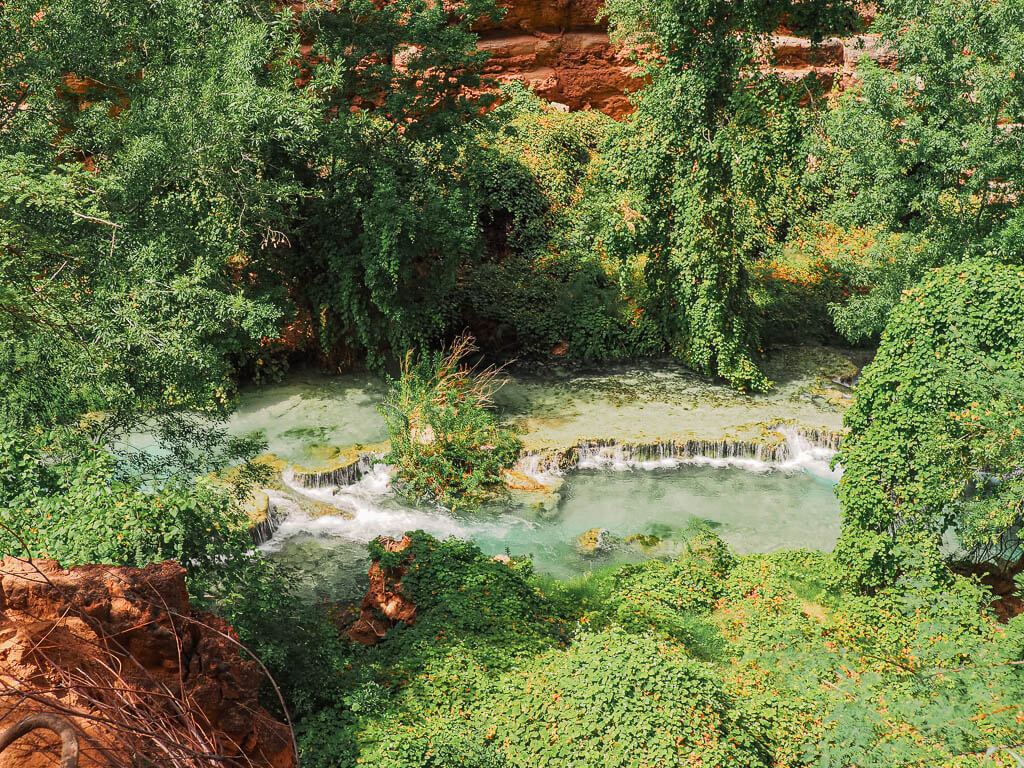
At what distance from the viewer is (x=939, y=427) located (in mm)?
8234

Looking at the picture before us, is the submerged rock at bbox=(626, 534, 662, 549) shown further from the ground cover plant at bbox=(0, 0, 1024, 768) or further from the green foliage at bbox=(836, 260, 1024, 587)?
the green foliage at bbox=(836, 260, 1024, 587)

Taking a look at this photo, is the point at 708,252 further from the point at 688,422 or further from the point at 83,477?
the point at 83,477

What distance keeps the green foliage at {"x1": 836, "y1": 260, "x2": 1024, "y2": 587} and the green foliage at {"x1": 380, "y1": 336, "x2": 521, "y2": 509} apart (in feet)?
18.7

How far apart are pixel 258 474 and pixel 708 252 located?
9.90m

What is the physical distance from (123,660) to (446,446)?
843cm

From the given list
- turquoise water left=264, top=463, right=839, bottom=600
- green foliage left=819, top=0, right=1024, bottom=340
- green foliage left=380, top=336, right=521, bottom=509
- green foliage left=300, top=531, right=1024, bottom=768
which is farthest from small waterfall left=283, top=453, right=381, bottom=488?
green foliage left=819, top=0, right=1024, bottom=340

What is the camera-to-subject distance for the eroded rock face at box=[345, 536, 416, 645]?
804 centimetres

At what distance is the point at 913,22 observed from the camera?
12.6 meters

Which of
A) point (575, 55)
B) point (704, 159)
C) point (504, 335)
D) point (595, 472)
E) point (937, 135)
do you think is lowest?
point (595, 472)

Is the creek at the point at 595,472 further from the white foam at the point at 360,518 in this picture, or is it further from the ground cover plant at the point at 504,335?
the ground cover plant at the point at 504,335

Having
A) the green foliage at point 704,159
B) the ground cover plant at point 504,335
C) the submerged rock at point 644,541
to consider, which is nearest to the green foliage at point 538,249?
the ground cover plant at point 504,335

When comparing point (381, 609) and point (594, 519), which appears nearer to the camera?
point (381, 609)

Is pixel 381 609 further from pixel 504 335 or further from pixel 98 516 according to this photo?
pixel 504 335

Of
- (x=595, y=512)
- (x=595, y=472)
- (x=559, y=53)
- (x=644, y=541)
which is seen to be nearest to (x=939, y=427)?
(x=644, y=541)
